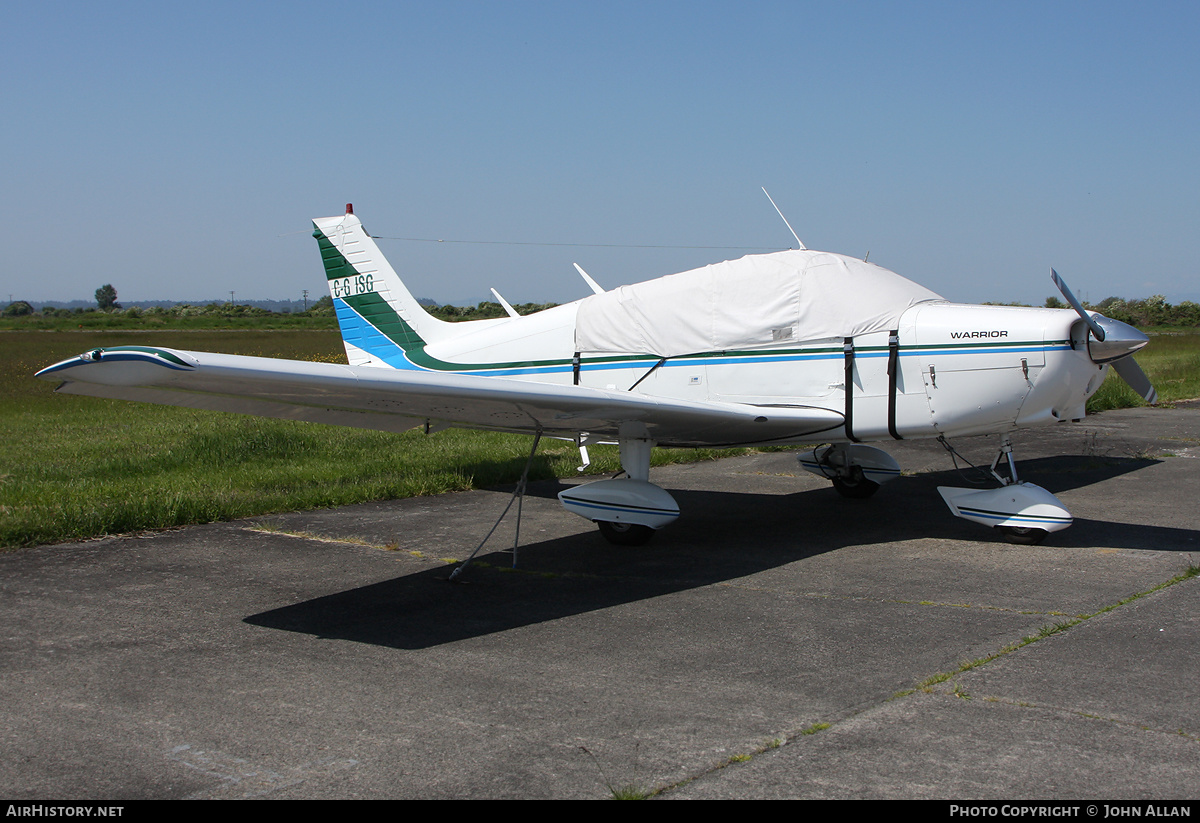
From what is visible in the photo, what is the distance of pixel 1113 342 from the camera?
6559mm

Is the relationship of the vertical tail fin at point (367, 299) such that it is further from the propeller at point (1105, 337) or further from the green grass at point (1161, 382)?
the green grass at point (1161, 382)

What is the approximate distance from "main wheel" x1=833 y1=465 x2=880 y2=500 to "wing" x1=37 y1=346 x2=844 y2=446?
1.76 m

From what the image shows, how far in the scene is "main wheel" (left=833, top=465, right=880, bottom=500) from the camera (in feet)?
29.7

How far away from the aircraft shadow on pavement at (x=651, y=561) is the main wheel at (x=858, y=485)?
0.35ft

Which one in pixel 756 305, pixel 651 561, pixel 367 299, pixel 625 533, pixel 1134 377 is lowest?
pixel 651 561

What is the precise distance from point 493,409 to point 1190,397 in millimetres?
17759

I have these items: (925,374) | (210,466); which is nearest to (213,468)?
(210,466)

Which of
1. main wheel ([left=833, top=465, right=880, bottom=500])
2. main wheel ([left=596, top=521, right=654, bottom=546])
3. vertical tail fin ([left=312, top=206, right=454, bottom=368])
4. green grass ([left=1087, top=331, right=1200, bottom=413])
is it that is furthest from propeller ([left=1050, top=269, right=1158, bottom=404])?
vertical tail fin ([left=312, top=206, right=454, bottom=368])

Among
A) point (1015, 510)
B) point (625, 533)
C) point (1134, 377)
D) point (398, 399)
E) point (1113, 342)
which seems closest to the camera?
point (398, 399)

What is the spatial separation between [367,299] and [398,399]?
5007 millimetres

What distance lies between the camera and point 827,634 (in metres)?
4.95

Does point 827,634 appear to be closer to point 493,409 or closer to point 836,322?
point 493,409

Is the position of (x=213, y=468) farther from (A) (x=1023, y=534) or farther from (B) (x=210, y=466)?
(A) (x=1023, y=534)

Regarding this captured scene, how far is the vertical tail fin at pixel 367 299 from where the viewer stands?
10109 millimetres
